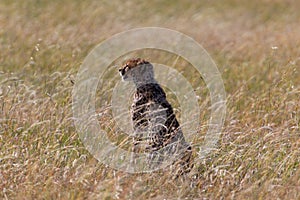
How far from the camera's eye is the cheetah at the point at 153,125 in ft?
14.9

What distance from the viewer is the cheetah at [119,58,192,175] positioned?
14.9 ft

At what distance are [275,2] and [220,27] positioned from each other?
4.12 meters

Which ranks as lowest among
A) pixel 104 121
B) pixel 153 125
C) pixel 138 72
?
pixel 153 125

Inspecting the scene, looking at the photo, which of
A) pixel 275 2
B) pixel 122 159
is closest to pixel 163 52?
pixel 122 159

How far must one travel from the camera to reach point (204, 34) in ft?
34.2

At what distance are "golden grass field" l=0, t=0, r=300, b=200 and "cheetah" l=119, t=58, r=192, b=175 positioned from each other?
0.58 feet

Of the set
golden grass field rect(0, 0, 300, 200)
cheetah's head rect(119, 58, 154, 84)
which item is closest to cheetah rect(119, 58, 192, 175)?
cheetah's head rect(119, 58, 154, 84)

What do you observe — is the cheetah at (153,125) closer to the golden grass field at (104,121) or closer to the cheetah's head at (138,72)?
the cheetah's head at (138,72)

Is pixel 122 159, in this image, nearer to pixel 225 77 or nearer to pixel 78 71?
pixel 78 71

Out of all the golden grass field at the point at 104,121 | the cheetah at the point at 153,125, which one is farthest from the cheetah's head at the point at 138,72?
the golden grass field at the point at 104,121

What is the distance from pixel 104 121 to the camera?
5.03 m

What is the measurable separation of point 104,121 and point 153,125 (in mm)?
575

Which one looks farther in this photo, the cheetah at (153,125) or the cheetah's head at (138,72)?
the cheetah's head at (138,72)

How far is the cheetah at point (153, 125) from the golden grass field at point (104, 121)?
18cm
